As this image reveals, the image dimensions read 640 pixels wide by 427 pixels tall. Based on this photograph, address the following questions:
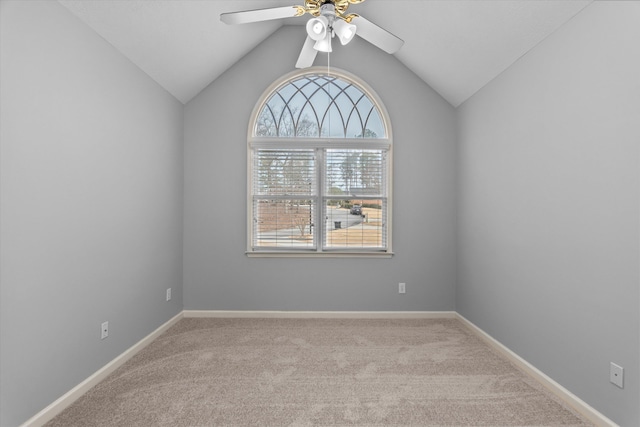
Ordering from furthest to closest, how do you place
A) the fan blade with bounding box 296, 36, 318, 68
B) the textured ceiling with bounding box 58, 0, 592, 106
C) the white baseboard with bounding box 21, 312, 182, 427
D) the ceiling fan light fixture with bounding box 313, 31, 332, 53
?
the fan blade with bounding box 296, 36, 318, 68, the textured ceiling with bounding box 58, 0, 592, 106, the ceiling fan light fixture with bounding box 313, 31, 332, 53, the white baseboard with bounding box 21, 312, 182, 427

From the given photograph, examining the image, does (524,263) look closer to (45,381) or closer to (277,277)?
(277,277)

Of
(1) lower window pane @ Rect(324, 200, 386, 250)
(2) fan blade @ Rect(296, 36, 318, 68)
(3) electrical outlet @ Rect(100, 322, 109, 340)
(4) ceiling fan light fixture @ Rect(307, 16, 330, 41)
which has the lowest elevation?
(3) electrical outlet @ Rect(100, 322, 109, 340)

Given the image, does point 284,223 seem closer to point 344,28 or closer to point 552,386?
point 344,28

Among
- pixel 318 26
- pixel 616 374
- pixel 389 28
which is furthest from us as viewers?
pixel 389 28

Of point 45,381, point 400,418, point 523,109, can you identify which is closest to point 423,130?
point 523,109

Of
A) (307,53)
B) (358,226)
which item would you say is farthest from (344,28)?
(358,226)

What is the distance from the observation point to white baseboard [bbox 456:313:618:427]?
73.6 inches

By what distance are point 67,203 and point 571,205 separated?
309cm

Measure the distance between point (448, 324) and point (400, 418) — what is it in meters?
1.83

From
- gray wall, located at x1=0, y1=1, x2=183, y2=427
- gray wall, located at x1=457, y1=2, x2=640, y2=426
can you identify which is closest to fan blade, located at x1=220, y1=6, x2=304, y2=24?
gray wall, located at x1=0, y1=1, x2=183, y2=427

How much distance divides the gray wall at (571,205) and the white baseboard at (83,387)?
3077 millimetres

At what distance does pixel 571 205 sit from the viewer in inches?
80.7

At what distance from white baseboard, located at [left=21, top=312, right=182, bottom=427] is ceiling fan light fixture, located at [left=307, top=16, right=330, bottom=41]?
264 cm

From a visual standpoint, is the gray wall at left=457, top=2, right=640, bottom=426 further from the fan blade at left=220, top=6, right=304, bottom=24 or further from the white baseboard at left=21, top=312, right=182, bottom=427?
the white baseboard at left=21, top=312, right=182, bottom=427
